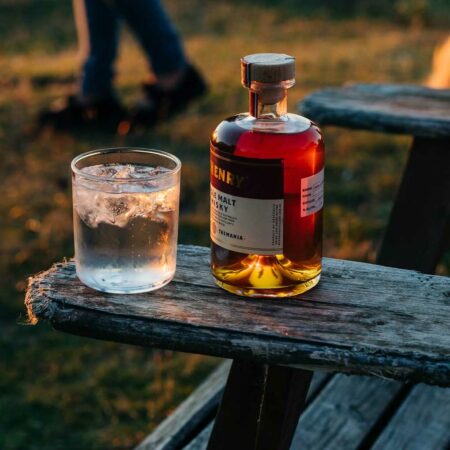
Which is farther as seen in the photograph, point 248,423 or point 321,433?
point 321,433

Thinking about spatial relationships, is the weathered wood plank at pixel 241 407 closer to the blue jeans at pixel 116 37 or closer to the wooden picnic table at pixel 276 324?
the wooden picnic table at pixel 276 324

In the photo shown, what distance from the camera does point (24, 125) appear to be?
544cm

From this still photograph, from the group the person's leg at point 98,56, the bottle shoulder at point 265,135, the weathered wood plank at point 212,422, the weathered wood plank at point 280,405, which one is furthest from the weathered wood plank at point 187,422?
the person's leg at point 98,56

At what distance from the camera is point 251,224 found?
5.13 ft

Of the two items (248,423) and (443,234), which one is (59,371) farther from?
(248,423)

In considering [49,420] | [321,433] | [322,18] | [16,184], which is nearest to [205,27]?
[322,18]

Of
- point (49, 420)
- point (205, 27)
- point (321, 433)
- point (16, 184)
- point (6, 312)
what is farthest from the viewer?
point (205, 27)

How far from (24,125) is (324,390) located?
134 inches

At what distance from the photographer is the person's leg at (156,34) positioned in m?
5.00

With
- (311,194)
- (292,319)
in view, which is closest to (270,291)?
(292,319)

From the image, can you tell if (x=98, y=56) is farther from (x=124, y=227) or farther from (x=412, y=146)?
(x=124, y=227)

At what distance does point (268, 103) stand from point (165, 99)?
3743 mm

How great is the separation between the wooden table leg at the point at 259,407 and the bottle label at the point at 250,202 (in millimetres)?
225

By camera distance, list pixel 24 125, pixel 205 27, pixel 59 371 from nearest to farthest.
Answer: pixel 59 371
pixel 24 125
pixel 205 27
